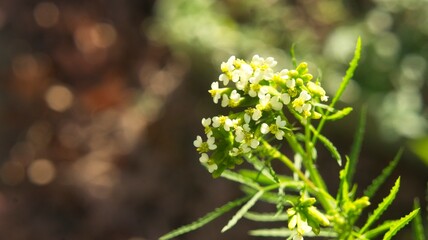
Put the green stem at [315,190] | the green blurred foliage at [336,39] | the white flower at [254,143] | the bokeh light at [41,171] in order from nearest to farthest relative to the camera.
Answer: the white flower at [254,143], the green stem at [315,190], the green blurred foliage at [336,39], the bokeh light at [41,171]

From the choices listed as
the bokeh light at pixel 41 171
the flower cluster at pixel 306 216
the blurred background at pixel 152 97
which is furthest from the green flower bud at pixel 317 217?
the bokeh light at pixel 41 171

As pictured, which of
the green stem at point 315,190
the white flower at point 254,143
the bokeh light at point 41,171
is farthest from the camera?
the bokeh light at point 41,171

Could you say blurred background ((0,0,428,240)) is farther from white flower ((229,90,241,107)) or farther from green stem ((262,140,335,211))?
white flower ((229,90,241,107))

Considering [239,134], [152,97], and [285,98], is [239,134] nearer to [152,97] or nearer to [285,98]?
[285,98]

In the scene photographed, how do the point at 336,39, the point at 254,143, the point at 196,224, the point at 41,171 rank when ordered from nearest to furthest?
1. the point at 254,143
2. the point at 196,224
3. the point at 336,39
4. the point at 41,171

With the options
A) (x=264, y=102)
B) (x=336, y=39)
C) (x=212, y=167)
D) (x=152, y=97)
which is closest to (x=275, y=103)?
(x=264, y=102)

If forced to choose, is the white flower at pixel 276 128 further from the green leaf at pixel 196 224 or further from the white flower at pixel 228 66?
the green leaf at pixel 196 224

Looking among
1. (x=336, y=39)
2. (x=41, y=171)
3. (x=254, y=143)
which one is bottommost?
(x=254, y=143)

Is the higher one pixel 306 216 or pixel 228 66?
pixel 228 66
